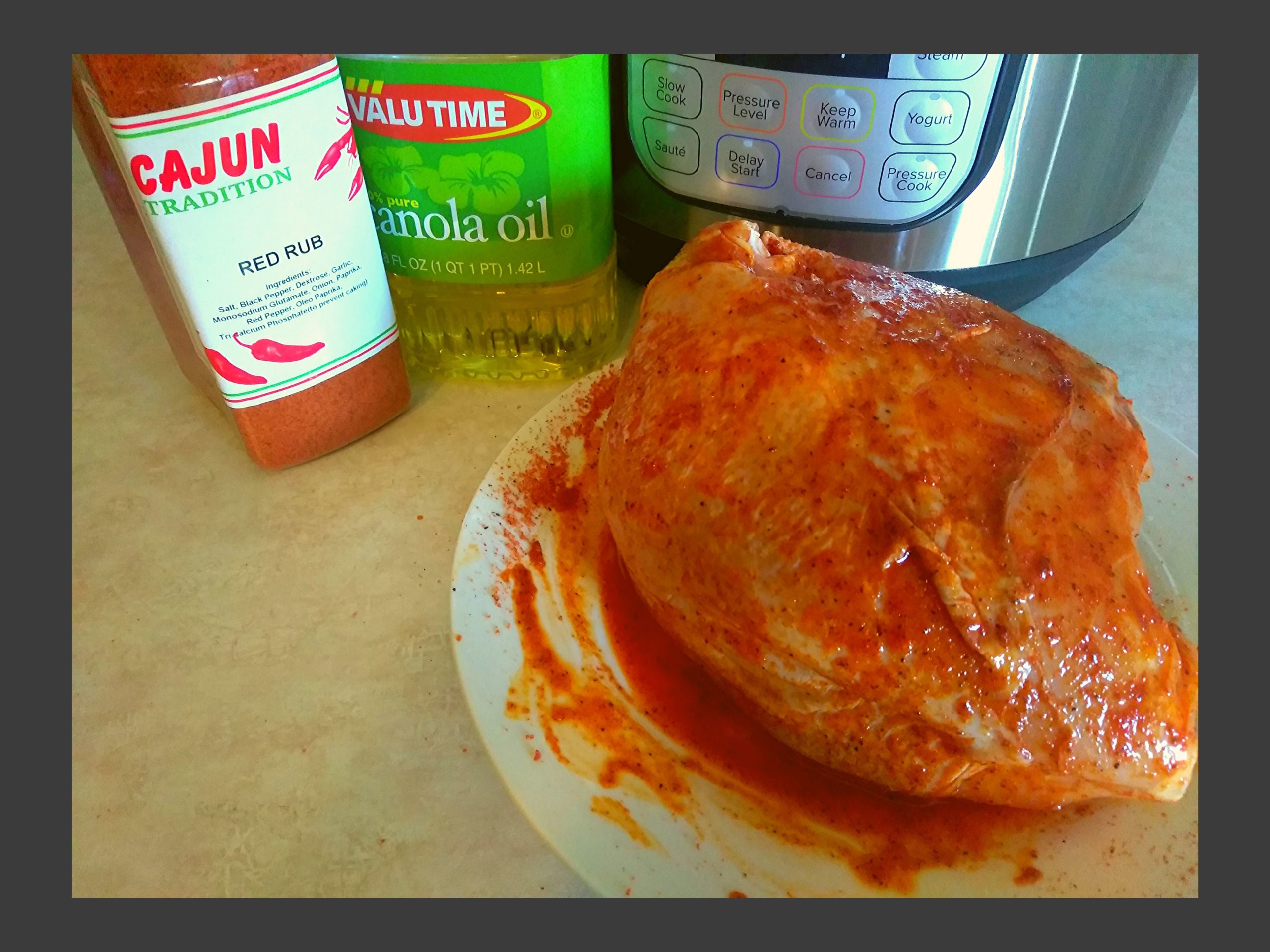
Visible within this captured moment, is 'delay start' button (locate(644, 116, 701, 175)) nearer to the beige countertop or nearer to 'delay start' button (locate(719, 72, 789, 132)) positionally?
'delay start' button (locate(719, 72, 789, 132))

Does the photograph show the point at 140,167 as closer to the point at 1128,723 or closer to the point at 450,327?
the point at 450,327

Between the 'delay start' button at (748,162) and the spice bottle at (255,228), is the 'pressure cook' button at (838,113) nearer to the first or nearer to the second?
the 'delay start' button at (748,162)

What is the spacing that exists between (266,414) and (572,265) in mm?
315

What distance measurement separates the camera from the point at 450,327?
857mm

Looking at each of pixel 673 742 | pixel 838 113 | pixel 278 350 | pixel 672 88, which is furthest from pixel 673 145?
pixel 673 742

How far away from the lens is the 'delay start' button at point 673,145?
29.3 inches

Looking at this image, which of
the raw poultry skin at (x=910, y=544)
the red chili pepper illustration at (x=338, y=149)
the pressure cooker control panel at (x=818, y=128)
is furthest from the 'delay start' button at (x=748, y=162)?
the red chili pepper illustration at (x=338, y=149)

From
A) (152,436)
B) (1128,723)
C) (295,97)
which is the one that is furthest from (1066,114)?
(152,436)

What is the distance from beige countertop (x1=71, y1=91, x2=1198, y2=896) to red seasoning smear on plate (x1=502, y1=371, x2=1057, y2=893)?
9 cm

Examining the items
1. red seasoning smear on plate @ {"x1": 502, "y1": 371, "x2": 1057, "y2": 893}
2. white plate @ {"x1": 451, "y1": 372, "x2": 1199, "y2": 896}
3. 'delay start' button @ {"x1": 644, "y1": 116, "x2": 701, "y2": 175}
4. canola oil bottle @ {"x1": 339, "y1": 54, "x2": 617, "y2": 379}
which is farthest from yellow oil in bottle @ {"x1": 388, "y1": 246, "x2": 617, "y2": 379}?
white plate @ {"x1": 451, "y1": 372, "x2": 1199, "y2": 896}

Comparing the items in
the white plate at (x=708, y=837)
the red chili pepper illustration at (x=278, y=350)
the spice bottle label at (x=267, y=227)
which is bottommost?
the white plate at (x=708, y=837)

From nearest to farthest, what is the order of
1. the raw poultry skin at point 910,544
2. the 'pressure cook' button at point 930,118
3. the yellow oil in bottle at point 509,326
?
the raw poultry skin at point 910,544 < the 'pressure cook' button at point 930,118 < the yellow oil in bottle at point 509,326

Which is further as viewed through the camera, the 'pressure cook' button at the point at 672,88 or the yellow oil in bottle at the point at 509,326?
the yellow oil in bottle at the point at 509,326

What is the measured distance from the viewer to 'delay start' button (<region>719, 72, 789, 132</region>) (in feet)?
2.22
